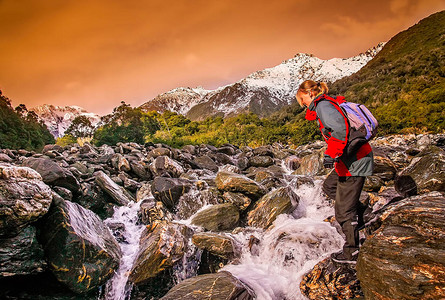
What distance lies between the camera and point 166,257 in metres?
4.77

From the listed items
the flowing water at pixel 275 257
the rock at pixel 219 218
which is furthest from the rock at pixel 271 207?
the rock at pixel 219 218

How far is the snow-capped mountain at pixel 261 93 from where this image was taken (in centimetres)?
14971

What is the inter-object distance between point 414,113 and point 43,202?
27.1 metres

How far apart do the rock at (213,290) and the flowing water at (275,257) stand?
0.52 meters

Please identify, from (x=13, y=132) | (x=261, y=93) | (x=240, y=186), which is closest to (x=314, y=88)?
(x=240, y=186)

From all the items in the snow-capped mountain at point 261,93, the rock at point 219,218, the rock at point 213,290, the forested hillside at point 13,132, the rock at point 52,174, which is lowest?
the rock at point 213,290

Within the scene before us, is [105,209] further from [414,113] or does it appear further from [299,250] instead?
[414,113]

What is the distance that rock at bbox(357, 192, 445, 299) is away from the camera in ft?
7.61

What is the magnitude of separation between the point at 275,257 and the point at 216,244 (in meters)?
1.34

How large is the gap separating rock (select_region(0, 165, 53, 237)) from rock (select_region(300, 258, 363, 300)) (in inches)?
197

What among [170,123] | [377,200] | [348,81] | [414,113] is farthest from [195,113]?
[377,200]

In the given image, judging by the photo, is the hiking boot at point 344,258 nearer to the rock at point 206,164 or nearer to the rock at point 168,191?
the rock at point 168,191

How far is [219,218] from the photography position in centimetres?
653

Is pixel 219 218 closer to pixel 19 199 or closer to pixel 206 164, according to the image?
pixel 19 199
